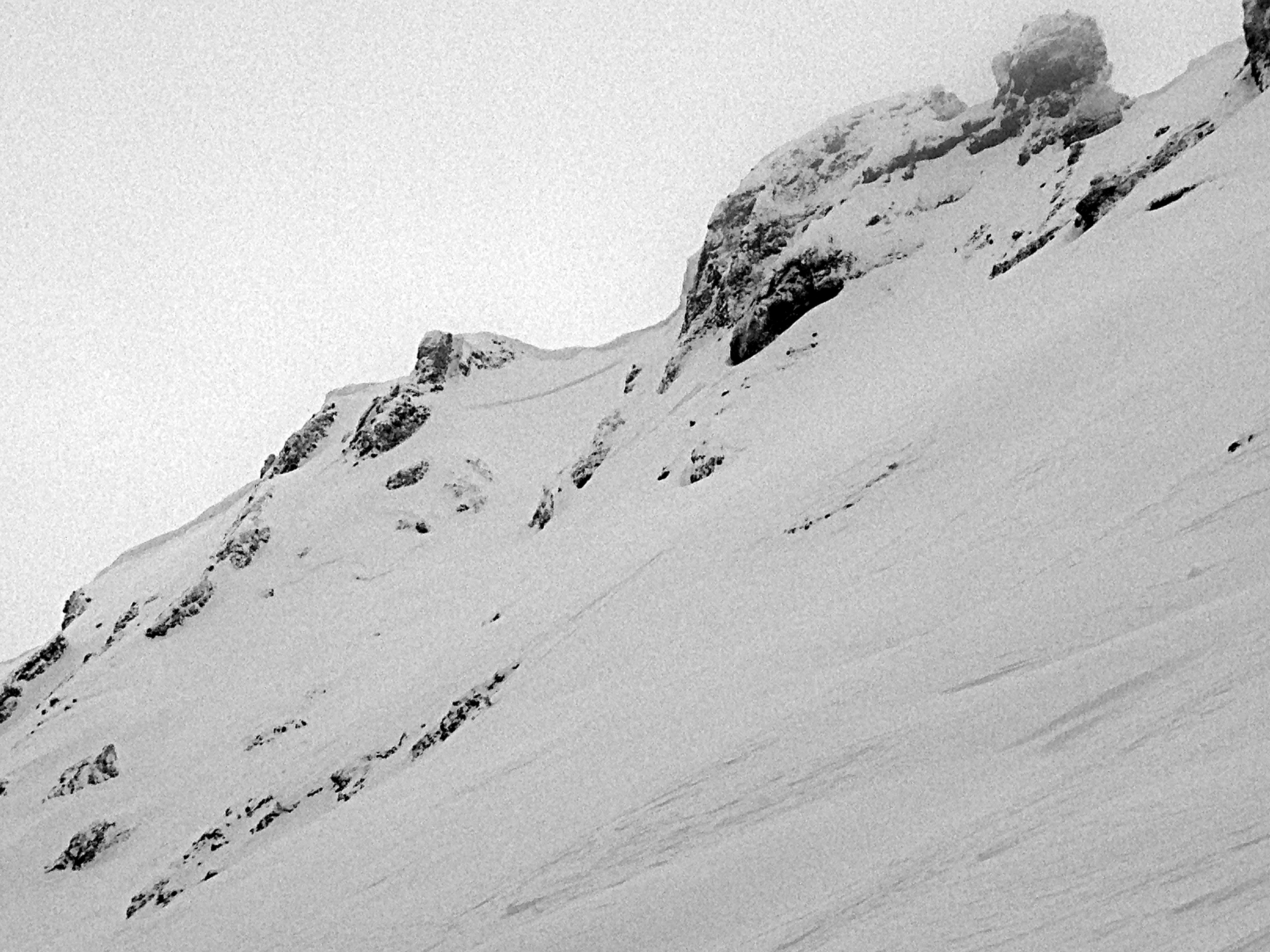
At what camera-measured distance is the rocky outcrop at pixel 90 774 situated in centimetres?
2689

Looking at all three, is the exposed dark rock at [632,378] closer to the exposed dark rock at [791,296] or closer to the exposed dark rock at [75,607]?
the exposed dark rock at [791,296]

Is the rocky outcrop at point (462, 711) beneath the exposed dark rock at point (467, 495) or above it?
beneath

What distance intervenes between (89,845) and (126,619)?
1949 cm

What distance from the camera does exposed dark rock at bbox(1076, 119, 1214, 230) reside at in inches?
1002

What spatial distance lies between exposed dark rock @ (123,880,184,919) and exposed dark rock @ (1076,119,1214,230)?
99.1ft

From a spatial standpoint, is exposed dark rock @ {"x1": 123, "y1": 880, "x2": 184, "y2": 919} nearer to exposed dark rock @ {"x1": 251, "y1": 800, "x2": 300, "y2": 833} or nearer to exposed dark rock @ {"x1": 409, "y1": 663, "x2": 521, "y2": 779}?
exposed dark rock @ {"x1": 251, "y1": 800, "x2": 300, "y2": 833}

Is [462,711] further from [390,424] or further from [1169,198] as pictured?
[390,424]

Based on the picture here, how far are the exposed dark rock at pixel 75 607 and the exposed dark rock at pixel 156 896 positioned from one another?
120 ft

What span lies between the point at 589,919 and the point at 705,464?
676 inches

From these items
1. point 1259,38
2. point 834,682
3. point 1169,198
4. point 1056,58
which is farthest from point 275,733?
point 1056,58

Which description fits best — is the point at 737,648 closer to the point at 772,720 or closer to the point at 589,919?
the point at 772,720

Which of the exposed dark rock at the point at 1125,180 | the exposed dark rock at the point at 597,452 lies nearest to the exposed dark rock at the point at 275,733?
the exposed dark rock at the point at 597,452

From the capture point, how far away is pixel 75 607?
52.3 metres

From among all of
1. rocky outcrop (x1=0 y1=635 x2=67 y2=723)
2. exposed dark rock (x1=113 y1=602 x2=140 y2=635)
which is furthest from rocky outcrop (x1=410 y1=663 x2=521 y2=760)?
rocky outcrop (x1=0 y1=635 x2=67 y2=723)
